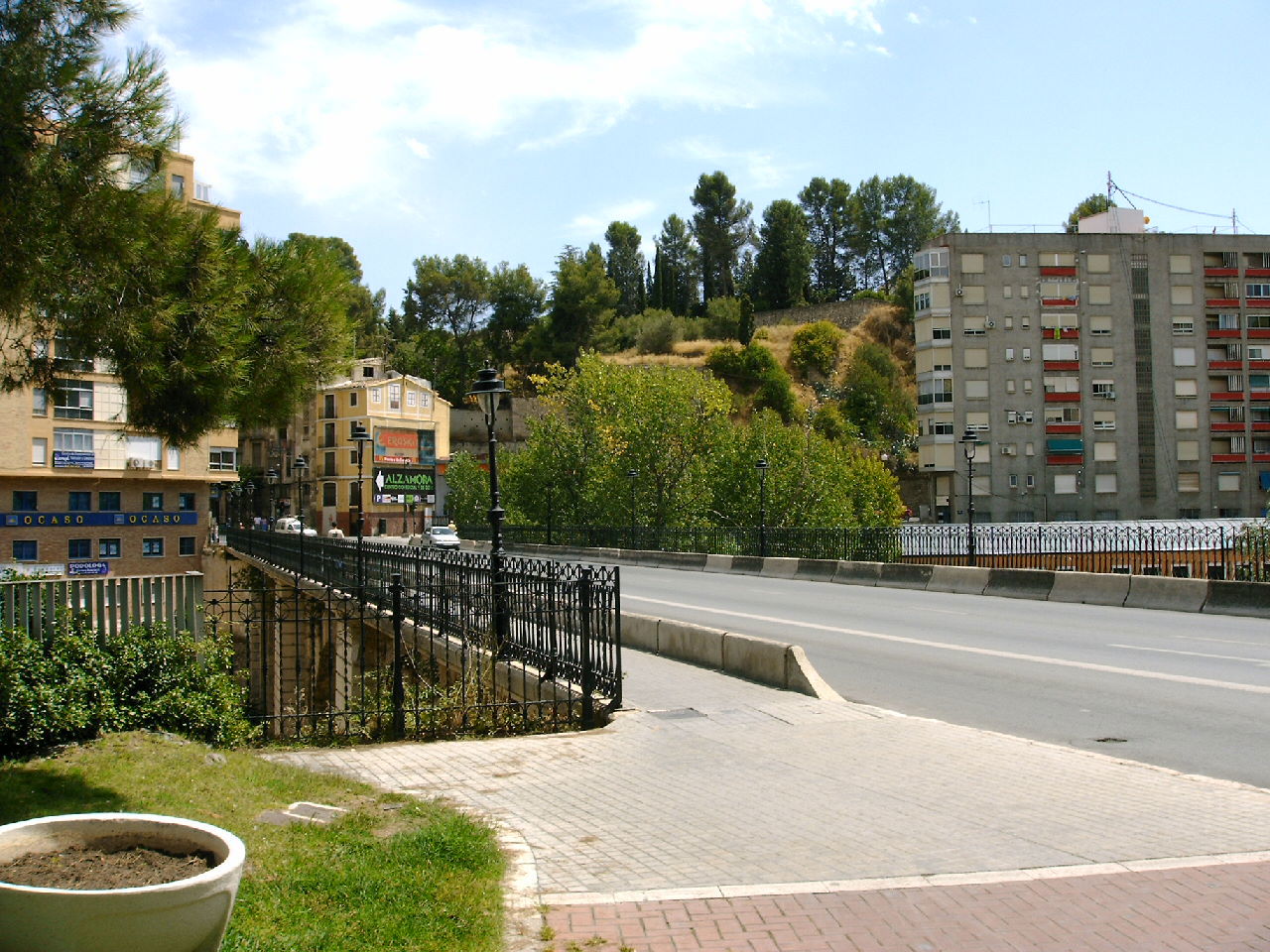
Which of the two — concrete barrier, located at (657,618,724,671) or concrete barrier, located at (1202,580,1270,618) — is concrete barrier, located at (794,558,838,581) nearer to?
concrete barrier, located at (1202,580,1270,618)

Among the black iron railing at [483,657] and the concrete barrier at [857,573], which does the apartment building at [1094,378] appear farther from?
the black iron railing at [483,657]

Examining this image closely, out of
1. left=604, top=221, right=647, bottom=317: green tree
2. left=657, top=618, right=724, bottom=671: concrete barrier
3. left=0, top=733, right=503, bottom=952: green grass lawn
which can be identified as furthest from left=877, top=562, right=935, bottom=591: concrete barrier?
left=604, top=221, right=647, bottom=317: green tree

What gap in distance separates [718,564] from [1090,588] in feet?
55.1

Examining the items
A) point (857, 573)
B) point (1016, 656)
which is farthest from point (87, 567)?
point (1016, 656)

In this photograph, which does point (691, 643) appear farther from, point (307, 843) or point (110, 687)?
point (307, 843)

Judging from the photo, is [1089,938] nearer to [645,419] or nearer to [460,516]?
[645,419]

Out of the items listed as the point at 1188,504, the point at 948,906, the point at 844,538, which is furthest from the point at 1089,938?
the point at 1188,504

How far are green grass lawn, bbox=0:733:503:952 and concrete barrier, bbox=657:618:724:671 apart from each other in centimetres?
652

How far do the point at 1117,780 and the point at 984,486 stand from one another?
70.9 metres

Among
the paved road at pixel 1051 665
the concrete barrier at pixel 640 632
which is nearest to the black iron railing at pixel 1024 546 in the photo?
the paved road at pixel 1051 665

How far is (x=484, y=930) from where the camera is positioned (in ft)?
15.8

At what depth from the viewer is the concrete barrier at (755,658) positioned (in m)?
12.3

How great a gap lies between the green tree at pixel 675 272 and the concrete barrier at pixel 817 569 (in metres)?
92.7

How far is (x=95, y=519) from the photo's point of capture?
182 ft
